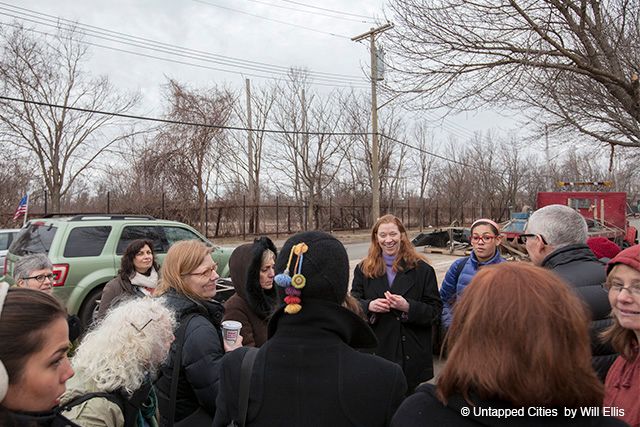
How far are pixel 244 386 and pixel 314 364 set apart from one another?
26 cm

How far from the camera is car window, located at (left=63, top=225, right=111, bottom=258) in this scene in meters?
7.13

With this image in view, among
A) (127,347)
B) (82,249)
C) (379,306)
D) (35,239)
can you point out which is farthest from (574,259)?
(35,239)

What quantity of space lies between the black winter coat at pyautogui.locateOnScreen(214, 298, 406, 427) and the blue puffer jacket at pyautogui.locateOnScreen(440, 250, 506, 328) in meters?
2.46

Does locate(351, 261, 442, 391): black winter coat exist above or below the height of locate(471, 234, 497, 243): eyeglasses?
below

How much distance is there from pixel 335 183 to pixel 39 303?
33.0 meters

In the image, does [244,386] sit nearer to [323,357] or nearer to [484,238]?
[323,357]

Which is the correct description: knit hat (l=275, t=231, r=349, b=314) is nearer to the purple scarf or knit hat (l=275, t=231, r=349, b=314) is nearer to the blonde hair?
the blonde hair

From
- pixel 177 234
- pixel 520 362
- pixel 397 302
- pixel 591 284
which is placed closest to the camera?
pixel 520 362

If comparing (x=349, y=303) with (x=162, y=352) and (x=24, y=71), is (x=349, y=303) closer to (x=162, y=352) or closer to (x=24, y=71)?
(x=162, y=352)

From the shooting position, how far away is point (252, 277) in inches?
98.3

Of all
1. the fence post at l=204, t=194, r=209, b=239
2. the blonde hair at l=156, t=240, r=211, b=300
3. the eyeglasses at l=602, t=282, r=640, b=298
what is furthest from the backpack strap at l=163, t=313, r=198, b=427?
the fence post at l=204, t=194, r=209, b=239

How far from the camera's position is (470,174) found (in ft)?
150

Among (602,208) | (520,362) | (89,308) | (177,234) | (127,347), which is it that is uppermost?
(602,208)

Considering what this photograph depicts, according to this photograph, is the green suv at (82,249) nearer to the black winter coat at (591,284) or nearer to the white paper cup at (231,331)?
the white paper cup at (231,331)
